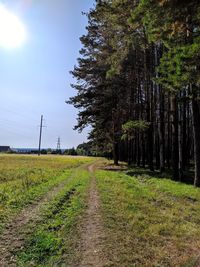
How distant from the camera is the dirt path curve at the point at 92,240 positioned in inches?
228

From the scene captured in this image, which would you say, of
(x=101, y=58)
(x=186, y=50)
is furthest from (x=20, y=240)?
(x=101, y=58)

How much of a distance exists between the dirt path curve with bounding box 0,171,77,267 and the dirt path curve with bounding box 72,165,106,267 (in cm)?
119

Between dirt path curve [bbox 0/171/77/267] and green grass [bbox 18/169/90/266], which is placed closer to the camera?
green grass [bbox 18/169/90/266]

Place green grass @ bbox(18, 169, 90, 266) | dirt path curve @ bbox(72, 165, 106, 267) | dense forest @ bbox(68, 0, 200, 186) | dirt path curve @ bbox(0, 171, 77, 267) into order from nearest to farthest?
1. dirt path curve @ bbox(72, 165, 106, 267)
2. green grass @ bbox(18, 169, 90, 266)
3. dirt path curve @ bbox(0, 171, 77, 267)
4. dense forest @ bbox(68, 0, 200, 186)

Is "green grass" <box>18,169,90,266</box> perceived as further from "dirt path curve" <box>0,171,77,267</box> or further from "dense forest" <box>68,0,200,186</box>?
"dense forest" <box>68,0,200,186</box>

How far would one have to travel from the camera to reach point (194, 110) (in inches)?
653

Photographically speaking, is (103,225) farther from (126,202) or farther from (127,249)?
(126,202)

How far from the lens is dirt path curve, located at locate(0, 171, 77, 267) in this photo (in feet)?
19.9

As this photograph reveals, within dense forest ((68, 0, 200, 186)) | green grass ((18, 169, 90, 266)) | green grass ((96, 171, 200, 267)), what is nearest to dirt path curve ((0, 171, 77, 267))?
green grass ((18, 169, 90, 266))

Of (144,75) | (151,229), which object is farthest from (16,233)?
(144,75)

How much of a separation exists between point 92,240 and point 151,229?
168 cm

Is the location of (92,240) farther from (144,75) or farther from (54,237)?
(144,75)

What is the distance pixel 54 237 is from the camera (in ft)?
23.5

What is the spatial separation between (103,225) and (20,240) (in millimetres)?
2047
